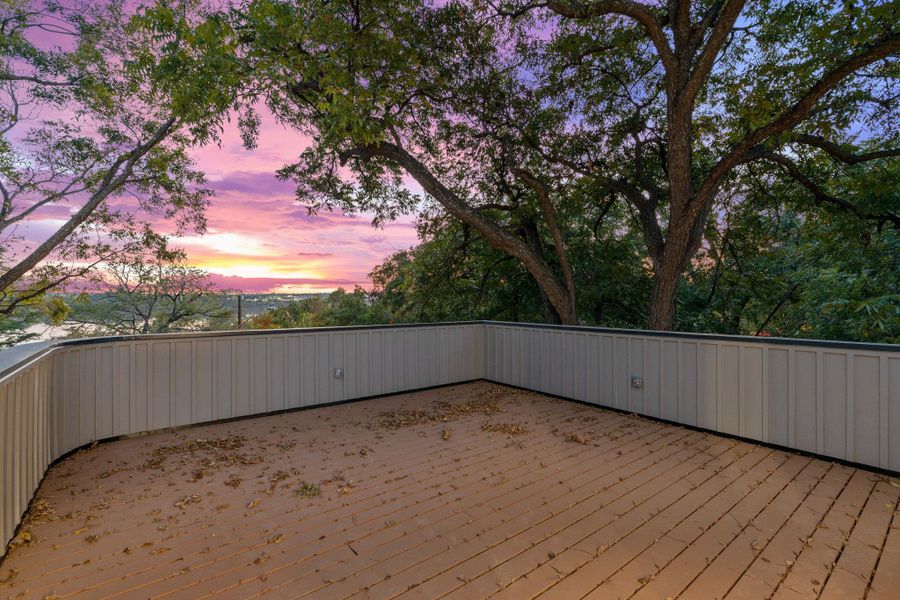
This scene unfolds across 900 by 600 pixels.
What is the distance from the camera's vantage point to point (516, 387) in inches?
220

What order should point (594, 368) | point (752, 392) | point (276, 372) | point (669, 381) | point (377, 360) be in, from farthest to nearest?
point (377, 360)
point (594, 368)
point (276, 372)
point (669, 381)
point (752, 392)

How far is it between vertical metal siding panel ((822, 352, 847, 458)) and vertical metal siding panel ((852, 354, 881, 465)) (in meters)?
0.06

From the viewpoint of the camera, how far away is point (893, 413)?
2.82 m

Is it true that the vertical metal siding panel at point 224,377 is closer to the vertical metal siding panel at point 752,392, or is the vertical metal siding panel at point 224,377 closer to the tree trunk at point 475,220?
the tree trunk at point 475,220

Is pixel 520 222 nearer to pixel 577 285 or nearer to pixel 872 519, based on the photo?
pixel 577 285

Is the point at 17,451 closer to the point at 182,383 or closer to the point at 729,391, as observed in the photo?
the point at 182,383

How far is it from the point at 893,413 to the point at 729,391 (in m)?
1.01

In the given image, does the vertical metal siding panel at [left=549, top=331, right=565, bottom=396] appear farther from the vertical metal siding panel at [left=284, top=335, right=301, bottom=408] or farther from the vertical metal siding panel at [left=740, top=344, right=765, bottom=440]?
the vertical metal siding panel at [left=284, top=335, right=301, bottom=408]

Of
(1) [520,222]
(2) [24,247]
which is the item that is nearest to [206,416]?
(1) [520,222]

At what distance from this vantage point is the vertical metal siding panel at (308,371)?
4629 mm

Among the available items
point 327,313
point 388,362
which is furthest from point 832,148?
point 327,313

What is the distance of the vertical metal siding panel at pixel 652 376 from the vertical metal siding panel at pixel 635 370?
1.3 inches

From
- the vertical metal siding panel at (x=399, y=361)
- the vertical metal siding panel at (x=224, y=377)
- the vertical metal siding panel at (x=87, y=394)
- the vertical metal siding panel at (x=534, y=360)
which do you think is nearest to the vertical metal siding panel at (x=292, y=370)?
the vertical metal siding panel at (x=224, y=377)

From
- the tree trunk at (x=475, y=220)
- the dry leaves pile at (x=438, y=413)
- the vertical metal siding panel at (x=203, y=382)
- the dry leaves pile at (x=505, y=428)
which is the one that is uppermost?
the tree trunk at (x=475, y=220)
